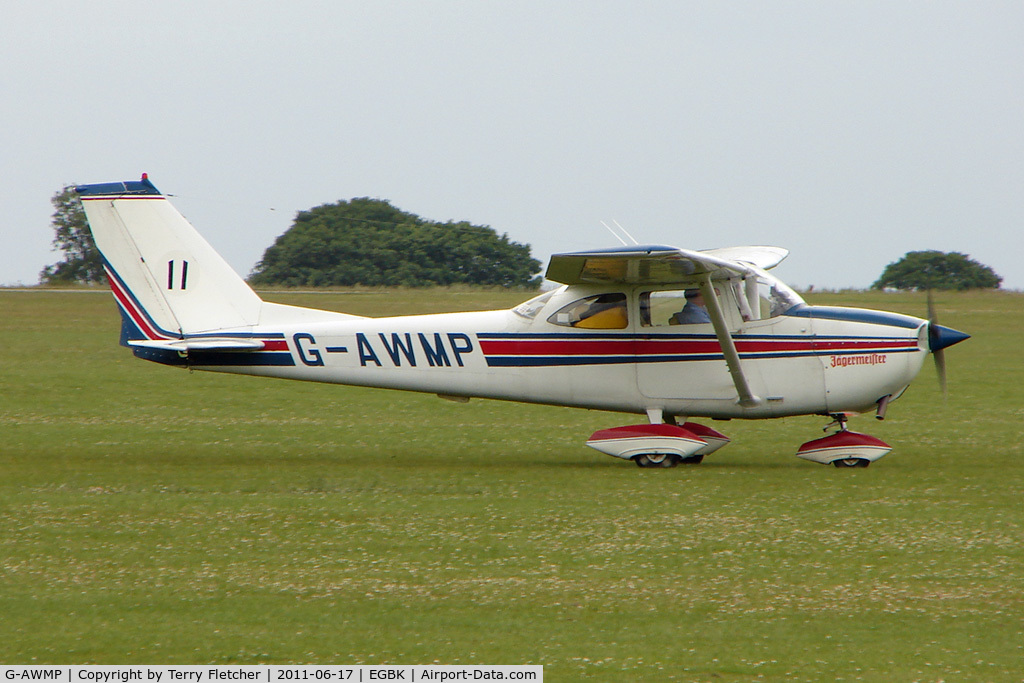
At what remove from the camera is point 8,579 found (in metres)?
6.93

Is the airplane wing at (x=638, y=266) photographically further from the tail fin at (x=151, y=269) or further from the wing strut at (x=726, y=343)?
the tail fin at (x=151, y=269)

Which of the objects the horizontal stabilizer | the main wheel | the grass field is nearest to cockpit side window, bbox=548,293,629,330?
the main wheel

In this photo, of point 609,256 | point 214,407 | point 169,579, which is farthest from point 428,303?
point 169,579

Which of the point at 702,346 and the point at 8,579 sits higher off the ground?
the point at 702,346

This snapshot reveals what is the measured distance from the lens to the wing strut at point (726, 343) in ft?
34.9

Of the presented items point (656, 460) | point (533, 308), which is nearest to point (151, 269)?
point (533, 308)

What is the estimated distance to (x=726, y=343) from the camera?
35.4 ft

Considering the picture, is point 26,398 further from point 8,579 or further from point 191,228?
point 8,579

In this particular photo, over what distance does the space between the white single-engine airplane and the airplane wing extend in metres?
0.04

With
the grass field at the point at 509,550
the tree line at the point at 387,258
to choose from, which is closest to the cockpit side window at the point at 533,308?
the grass field at the point at 509,550

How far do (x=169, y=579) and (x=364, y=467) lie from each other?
14.6ft

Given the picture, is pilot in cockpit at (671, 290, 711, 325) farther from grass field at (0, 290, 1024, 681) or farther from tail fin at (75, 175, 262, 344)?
tail fin at (75, 175, 262, 344)

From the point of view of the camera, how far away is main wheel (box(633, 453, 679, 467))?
11.2m

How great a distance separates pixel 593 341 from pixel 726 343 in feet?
4.76
